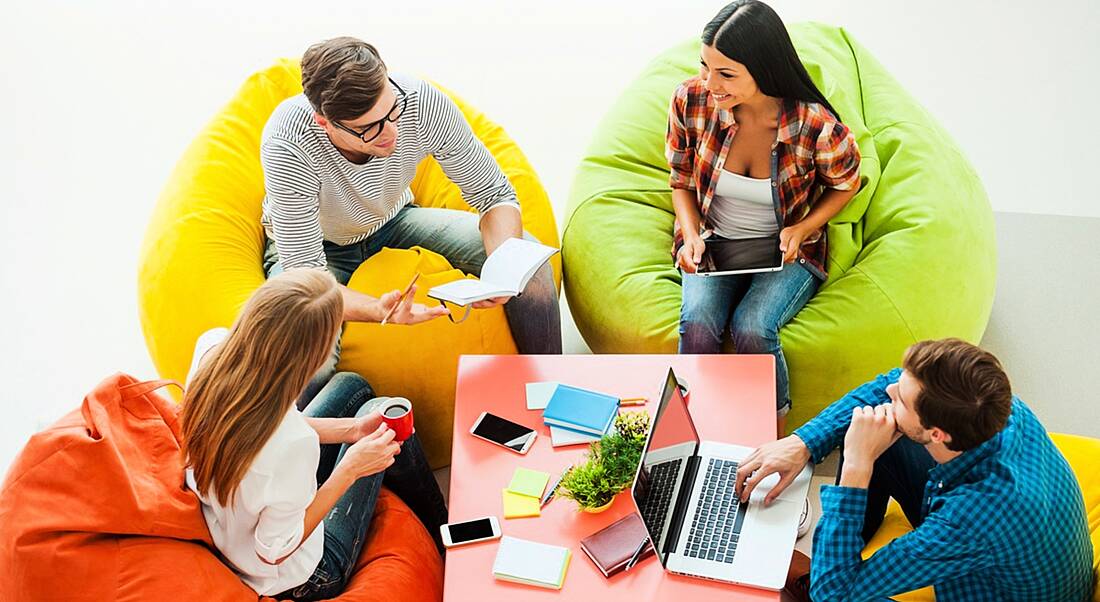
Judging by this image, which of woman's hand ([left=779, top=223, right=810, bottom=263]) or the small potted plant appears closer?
the small potted plant

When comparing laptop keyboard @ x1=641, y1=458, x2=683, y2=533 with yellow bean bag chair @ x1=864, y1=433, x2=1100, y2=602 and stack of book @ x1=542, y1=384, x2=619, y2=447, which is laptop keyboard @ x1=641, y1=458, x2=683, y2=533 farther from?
yellow bean bag chair @ x1=864, y1=433, x2=1100, y2=602

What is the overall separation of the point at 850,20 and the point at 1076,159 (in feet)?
4.13

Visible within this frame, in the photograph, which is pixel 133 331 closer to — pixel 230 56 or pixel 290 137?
pixel 290 137

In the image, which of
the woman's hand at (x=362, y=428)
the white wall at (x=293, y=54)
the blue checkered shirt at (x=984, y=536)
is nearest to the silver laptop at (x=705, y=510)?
the blue checkered shirt at (x=984, y=536)

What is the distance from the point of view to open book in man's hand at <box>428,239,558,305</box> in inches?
107

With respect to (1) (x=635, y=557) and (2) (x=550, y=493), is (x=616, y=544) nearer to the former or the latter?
(1) (x=635, y=557)

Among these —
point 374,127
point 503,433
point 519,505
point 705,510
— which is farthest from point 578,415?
point 374,127

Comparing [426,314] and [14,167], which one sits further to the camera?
[14,167]

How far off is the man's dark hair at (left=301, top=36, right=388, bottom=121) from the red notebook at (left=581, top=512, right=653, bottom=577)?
1.12 metres

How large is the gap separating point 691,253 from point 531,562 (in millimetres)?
1160

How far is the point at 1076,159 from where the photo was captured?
13.4 ft

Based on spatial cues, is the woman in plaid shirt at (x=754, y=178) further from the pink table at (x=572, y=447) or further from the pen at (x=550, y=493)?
the pen at (x=550, y=493)

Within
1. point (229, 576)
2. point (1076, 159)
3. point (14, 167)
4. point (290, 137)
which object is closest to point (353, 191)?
point (290, 137)

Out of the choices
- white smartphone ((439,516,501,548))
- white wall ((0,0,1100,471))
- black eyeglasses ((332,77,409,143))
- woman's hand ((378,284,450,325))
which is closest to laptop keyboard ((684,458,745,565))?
white smartphone ((439,516,501,548))
